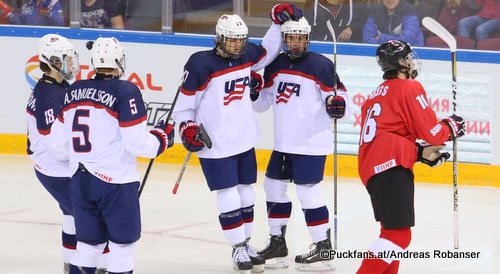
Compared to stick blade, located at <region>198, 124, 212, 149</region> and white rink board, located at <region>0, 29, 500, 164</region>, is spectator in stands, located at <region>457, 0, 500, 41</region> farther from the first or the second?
stick blade, located at <region>198, 124, 212, 149</region>

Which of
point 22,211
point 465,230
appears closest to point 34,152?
point 22,211

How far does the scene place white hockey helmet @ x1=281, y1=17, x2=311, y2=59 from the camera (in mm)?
6500

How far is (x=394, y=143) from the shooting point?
5.50m

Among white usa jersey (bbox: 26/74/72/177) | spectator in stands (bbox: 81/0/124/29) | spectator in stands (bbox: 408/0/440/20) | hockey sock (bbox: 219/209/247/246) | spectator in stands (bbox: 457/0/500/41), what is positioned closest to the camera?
white usa jersey (bbox: 26/74/72/177)

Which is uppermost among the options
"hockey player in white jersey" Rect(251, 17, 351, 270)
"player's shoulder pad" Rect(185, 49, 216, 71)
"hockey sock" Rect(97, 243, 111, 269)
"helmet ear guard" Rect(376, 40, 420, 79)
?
"helmet ear guard" Rect(376, 40, 420, 79)

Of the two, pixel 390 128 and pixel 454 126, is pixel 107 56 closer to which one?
pixel 390 128

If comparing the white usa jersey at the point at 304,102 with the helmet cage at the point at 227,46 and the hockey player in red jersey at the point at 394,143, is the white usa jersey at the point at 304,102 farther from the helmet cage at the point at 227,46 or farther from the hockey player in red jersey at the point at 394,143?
the hockey player in red jersey at the point at 394,143

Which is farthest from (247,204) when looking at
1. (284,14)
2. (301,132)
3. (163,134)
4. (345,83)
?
(345,83)

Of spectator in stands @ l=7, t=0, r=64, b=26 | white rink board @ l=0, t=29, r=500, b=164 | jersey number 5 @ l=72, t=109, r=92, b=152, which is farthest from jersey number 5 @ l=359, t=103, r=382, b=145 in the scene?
spectator in stands @ l=7, t=0, r=64, b=26

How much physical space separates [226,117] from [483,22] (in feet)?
10.4

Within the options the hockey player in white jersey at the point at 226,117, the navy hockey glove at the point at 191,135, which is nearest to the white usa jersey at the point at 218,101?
the hockey player in white jersey at the point at 226,117

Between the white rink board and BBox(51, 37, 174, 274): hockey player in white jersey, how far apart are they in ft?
12.1

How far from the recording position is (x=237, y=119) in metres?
6.43

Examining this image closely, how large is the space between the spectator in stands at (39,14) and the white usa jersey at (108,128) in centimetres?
476
